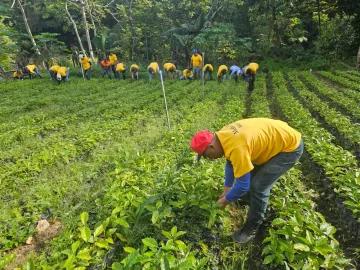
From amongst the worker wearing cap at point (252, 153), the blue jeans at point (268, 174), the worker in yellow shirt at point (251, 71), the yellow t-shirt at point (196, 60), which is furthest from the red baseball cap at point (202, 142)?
the yellow t-shirt at point (196, 60)

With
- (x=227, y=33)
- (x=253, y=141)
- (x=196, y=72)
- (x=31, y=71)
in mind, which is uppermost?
(x=227, y=33)

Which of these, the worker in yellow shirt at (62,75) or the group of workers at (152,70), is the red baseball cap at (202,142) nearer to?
the group of workers at (152,70)

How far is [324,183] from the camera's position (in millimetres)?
4340

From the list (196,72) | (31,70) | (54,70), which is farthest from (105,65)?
(196,72)

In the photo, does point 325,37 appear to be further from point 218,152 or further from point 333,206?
point 218,152

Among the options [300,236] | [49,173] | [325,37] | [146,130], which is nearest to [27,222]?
[49,173]

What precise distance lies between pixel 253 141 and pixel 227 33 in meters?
20.5

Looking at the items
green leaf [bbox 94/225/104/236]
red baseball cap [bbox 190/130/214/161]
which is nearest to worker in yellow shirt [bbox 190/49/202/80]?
red baseball cap [bbox 190/130/214/161]

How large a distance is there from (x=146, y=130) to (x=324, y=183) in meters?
4.72

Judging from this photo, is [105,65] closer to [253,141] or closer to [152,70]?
[152,70]

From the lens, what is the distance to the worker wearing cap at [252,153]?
248cm

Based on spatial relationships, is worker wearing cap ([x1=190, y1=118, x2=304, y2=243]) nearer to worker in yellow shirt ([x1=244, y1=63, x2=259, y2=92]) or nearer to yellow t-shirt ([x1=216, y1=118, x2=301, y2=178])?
yellow t-shirt ([x1=216, y1=118, x2=301, y2=178])

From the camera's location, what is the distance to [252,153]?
8.79 feet

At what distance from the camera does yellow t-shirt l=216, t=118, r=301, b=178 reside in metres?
2.45
